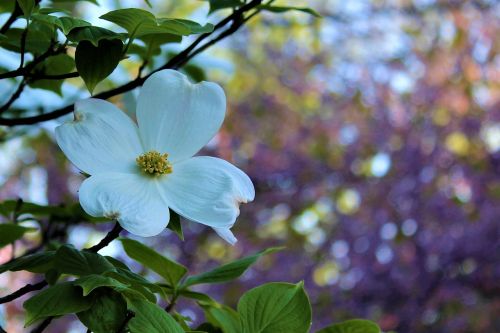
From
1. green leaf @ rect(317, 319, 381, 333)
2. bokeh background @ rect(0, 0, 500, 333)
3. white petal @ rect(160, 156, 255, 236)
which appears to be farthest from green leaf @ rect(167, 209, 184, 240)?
bokeh background @ rect(0, 0, 500, 333)

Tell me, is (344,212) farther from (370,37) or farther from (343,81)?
(370,37)

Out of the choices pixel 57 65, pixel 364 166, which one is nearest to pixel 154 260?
pixel 57 65

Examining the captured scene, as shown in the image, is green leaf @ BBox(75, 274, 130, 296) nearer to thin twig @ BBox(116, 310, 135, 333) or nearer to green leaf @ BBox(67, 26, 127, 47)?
thin twig @ BBox(116, 310, 135, 333)

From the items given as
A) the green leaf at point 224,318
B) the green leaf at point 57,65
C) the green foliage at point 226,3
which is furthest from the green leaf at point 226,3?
the green leaf at point 224,318

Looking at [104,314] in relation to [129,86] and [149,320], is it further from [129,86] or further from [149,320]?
[129,86]

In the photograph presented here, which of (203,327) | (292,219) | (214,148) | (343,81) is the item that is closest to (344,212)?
(292,219)
